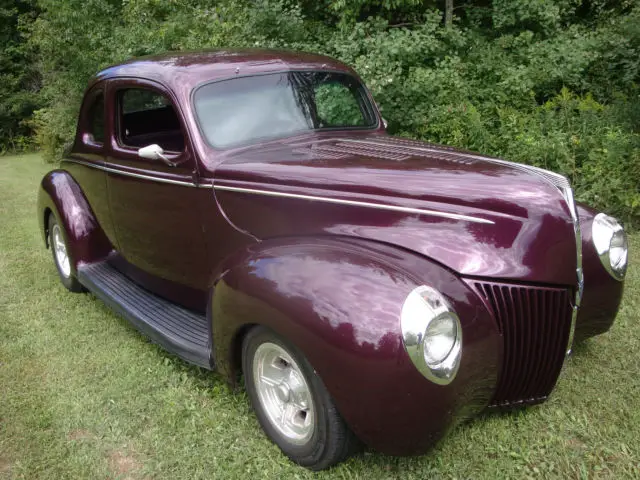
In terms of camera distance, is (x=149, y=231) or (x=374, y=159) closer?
(x=374, y=159)

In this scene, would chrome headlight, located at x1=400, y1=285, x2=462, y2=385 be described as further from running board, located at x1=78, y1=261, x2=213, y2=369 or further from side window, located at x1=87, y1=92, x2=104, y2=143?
side window, located at x1=87, y1=92, x2=104, y2=143

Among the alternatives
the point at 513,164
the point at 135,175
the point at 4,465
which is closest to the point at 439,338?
the point at 513,164

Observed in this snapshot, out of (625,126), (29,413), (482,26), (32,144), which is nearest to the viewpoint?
(29,413)

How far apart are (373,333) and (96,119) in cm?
303

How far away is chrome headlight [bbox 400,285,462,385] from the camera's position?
199cm

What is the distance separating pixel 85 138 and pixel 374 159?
2521 mm

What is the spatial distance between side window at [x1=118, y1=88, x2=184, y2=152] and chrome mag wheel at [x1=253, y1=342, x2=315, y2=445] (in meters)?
1.73

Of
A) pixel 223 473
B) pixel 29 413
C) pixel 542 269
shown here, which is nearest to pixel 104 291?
pixel 29 413

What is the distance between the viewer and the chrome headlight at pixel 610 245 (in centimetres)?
274

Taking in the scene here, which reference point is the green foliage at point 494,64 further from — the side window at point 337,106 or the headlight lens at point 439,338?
the headlight lens at point 439,338

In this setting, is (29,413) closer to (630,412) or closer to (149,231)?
(149,231)

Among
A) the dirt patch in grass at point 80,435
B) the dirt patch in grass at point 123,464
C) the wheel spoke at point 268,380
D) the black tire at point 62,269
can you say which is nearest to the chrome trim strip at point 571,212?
the wheel spoke at point 268,380

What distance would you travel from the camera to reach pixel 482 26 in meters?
8.32

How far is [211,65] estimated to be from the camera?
3.30m
